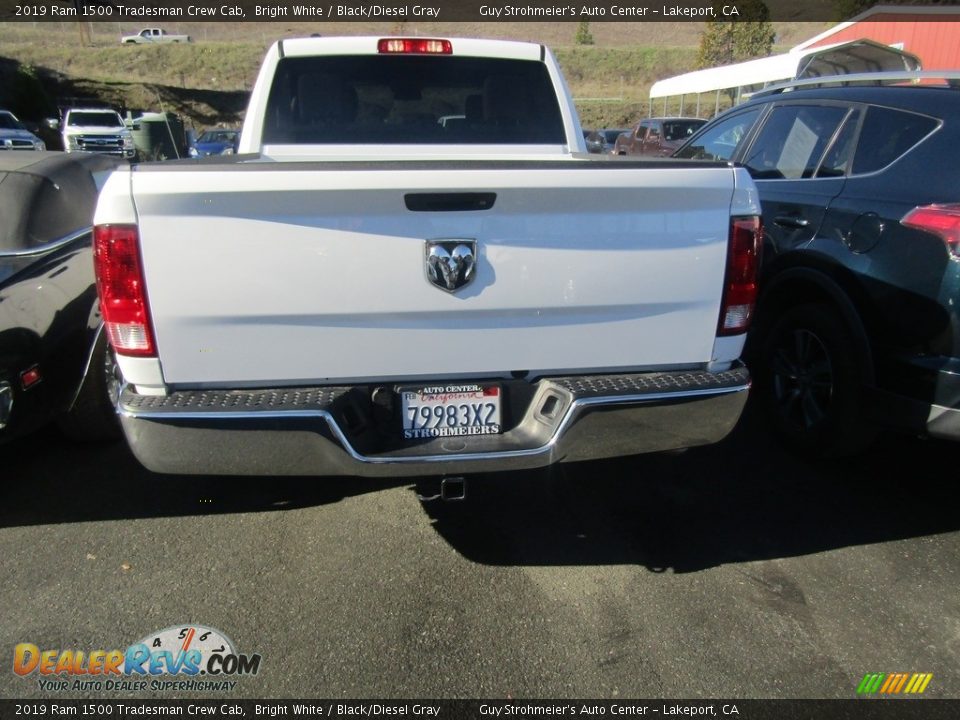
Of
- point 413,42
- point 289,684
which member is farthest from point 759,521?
point 413,42

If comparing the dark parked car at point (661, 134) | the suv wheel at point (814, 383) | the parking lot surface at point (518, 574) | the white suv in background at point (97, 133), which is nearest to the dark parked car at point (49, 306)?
the parking lot surface at point (518, 574)

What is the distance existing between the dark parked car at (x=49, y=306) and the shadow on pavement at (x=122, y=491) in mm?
246

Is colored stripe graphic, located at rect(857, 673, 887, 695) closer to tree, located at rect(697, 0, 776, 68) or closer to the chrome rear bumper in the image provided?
the chrome rear bumper

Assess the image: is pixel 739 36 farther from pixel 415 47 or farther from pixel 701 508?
pixel 701 508

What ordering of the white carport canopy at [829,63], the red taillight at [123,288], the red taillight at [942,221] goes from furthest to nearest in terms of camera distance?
the white carport canopy at [829,63]
the red taillight at [942,221]
the red taillight at [123,288]

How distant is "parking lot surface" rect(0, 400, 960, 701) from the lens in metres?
2.51

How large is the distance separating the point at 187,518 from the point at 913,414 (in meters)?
3.33

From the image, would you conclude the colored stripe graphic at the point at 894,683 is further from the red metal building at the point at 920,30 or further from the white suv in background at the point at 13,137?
the white suv in background at the point at 13,137

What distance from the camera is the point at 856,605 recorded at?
286 cm

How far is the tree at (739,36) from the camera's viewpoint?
125 feet

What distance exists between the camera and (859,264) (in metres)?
3.49

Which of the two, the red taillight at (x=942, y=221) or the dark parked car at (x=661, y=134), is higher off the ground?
the red taillight at (x=942, y=221)

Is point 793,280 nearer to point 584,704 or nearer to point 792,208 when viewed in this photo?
point 792,208

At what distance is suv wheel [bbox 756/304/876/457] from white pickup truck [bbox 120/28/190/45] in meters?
69.2
